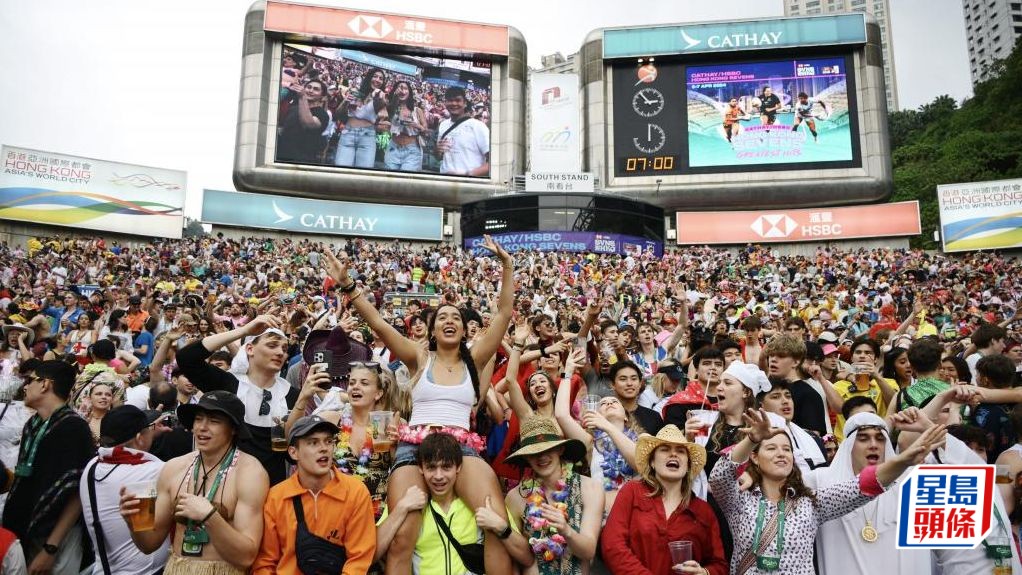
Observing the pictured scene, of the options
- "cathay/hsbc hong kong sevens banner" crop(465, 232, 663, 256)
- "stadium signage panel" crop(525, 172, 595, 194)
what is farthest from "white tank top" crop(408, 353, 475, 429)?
"stadium signage panel" crop(525, 172, 595, 194)

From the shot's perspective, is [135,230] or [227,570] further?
[135,230]

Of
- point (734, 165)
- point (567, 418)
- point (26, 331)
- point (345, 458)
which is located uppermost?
point (734, 165)

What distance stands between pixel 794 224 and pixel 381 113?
25368mm

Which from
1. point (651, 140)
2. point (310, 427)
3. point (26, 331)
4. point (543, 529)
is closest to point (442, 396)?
point (310, 427)

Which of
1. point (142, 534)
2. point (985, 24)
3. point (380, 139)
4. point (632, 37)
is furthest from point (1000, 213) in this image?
point (985, 24)

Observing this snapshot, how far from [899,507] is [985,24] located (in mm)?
124727

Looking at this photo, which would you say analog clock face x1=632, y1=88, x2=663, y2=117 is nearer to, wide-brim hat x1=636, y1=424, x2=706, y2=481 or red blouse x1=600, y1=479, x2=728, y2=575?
wide-brim hat x1=636, y1=424, x2=706, y2=481

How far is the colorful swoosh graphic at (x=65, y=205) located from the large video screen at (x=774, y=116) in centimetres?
3092

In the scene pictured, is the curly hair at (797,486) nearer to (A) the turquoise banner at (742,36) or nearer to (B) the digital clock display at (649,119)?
(B) the digital clock display at (649,119)

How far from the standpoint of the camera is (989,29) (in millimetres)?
96250

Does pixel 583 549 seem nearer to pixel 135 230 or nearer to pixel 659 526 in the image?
pixel 659 526

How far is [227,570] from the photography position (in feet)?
10.9

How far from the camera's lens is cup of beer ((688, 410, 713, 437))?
4681 millimetres

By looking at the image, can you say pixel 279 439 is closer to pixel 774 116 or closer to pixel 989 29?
pixel 774 116
